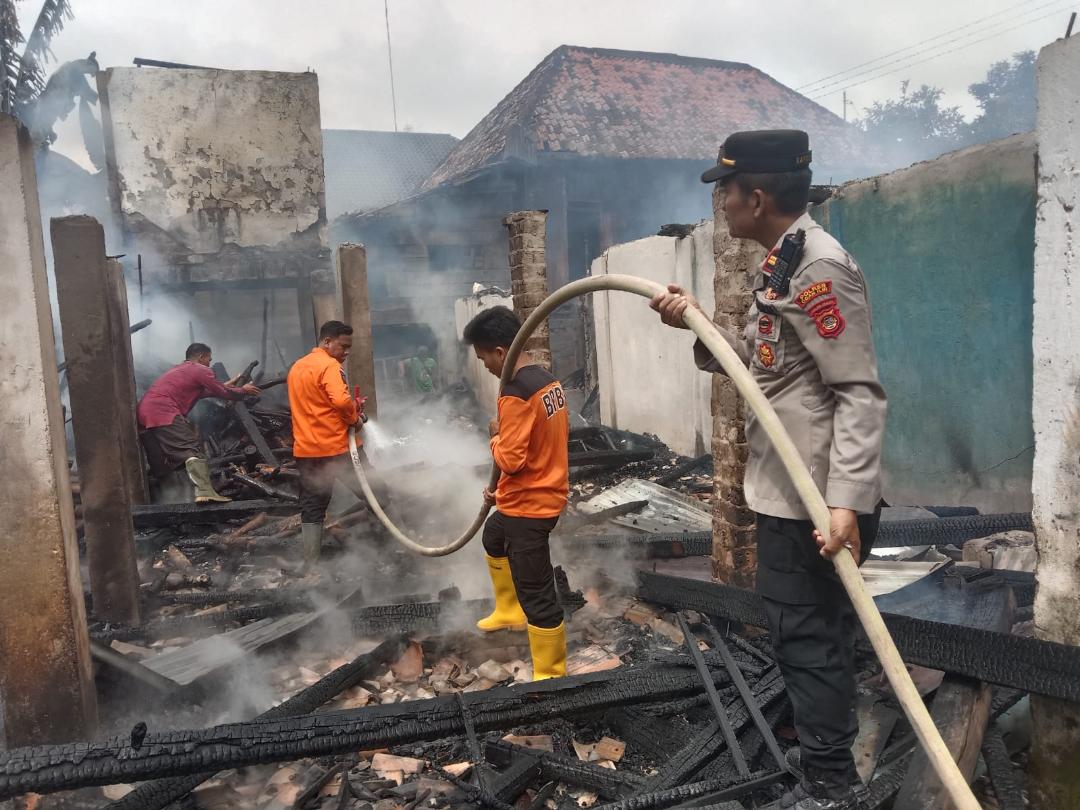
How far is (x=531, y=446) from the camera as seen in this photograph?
4047 millimetres

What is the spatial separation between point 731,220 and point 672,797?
230 centimetres

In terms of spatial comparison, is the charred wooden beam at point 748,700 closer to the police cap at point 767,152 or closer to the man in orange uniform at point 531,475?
the man in orange uniform at point 531,475

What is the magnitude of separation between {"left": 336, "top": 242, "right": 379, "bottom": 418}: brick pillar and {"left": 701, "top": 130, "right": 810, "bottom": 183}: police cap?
23.6 feet

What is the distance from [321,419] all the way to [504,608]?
2.79 meters

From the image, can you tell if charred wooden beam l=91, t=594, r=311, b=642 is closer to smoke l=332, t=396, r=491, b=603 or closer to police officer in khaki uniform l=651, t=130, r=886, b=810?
smoke l=332, t=396, r=491, b=603

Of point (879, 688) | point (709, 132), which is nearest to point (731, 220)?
point (879, 688)

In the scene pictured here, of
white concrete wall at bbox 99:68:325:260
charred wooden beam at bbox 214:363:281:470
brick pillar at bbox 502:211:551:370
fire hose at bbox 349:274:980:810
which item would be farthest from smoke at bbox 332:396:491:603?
white concrete wall at bbox 99:68:325:260

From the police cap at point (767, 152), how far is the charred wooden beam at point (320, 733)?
2591 millimetres

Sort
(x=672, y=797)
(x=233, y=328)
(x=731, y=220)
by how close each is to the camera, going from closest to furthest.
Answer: (x=731, y=220)
(x=672, y=797)
(x=233, y=328)

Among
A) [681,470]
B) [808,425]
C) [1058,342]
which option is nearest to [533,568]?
[808,425]

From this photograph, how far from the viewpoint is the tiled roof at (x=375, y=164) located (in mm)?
29969

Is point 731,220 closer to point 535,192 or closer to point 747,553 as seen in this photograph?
point 747,553

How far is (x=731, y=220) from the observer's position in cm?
256

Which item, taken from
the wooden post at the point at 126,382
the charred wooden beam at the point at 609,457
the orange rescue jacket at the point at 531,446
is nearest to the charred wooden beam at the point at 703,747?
the orange rescue jacket at the point at 531,446
